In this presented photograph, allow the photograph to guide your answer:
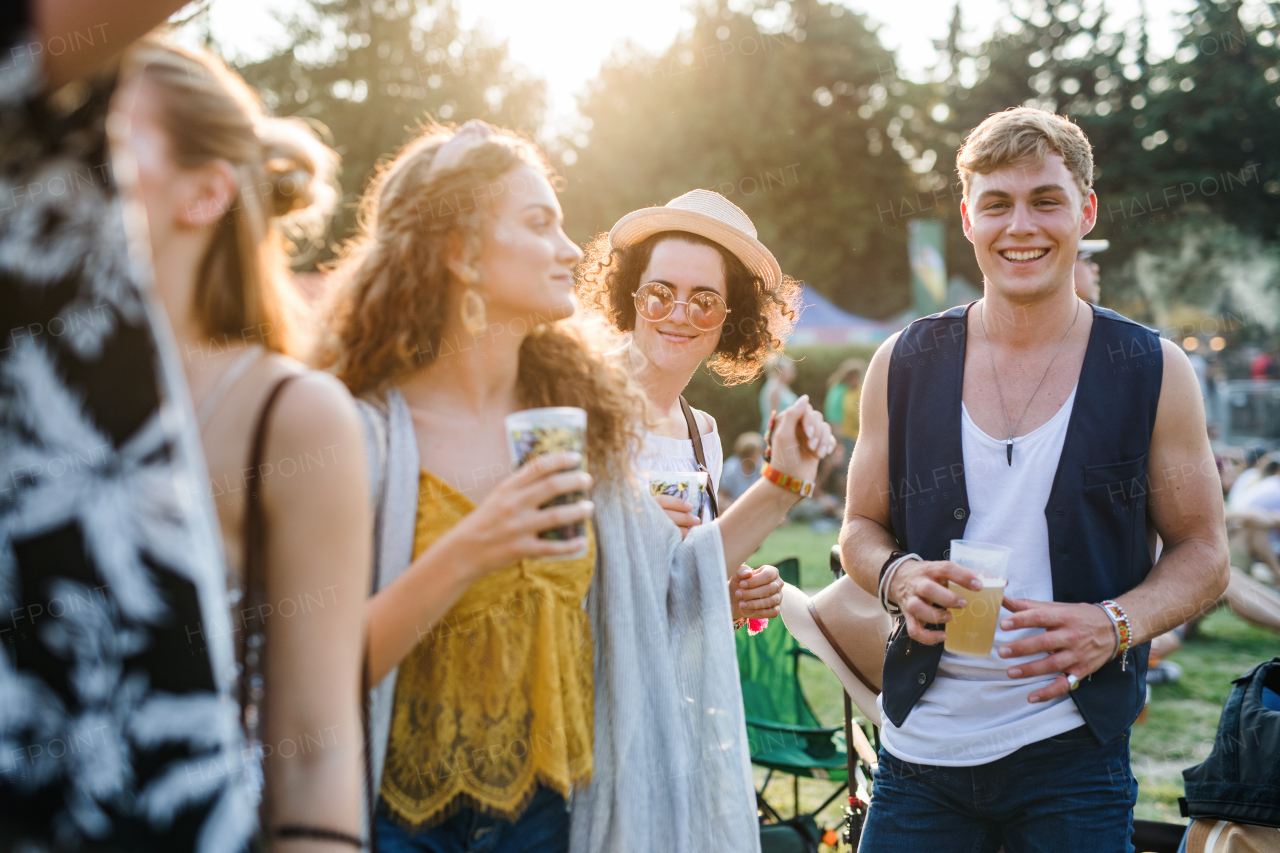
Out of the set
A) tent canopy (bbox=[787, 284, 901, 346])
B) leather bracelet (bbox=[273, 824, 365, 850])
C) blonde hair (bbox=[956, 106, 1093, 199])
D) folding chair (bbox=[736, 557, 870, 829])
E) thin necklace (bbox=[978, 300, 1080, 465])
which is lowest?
folding chair (bbox=[736, 557, 870, 829])

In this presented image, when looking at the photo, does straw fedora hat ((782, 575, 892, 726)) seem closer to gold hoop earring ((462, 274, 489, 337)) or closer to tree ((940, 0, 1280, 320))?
gold hoop earring ((462, 274, 489, 337))

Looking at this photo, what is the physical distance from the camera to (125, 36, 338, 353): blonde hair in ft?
3.92

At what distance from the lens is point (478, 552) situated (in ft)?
4.95

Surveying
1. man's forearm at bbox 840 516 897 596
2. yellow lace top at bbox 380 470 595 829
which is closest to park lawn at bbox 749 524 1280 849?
man's forearm at bbox 840 516 897 596

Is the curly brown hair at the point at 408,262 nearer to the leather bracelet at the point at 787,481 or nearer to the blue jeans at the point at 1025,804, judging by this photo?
the leather bracelet at the point at 787,481

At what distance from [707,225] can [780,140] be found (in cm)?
2789

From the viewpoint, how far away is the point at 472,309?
74.2 inches

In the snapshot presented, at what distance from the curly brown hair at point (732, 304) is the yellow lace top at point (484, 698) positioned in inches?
66.2

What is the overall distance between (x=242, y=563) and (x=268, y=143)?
0.63 m

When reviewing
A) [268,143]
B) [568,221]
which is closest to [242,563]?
[268,143]

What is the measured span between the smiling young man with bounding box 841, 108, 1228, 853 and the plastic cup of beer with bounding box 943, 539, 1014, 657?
0.13 feet

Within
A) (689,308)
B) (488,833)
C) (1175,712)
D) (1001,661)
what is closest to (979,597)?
(1001,661)

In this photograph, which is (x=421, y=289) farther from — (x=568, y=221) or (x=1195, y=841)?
(x=568, y=221)

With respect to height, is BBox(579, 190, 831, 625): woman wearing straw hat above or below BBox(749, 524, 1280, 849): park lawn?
above
